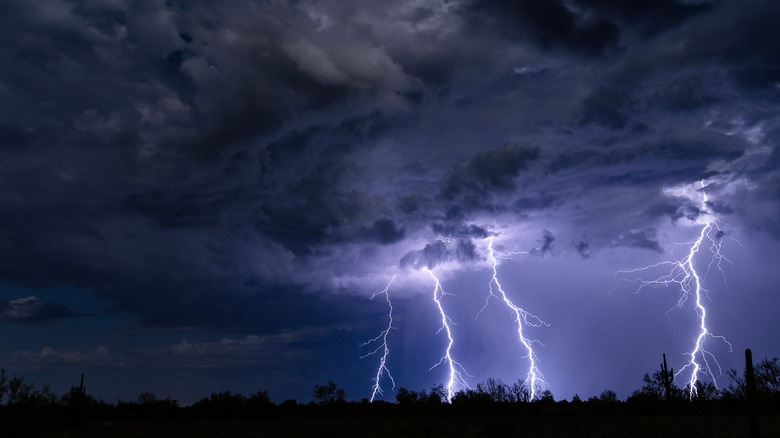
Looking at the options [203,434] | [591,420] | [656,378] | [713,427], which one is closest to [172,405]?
[203,434]

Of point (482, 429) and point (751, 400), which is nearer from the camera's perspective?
point (751, 400)

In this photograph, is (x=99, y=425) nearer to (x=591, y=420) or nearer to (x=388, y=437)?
(x=388, y=437)

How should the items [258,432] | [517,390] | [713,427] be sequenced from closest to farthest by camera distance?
[713,427]
[258,432]
[517,390]

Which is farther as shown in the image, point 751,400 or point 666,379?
point 666,379

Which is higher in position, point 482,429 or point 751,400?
point 751,400

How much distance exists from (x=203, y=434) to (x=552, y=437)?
1394 cm

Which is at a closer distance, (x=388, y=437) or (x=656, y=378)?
(x=388, y=437)

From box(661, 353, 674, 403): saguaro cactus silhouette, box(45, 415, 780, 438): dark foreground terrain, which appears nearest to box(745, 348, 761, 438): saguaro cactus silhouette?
box(45, 415, 780, 438): dark foreground terrain

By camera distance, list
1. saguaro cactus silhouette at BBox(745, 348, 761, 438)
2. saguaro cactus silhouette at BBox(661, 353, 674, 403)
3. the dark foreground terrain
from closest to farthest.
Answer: saguaro cactus silhouette at BBox(745, 348, 761, 438)
the dark foreground terrain
saguaro cactus silhouette at BBox(661, 353, 674, 403)

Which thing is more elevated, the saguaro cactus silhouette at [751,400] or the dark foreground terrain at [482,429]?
the saguaro cactus silhouette at [751,400]

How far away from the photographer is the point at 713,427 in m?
21.2

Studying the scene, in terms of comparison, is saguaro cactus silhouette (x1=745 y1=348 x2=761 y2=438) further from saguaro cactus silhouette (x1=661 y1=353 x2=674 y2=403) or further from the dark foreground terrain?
saguaro cactus silhouette (x1=661 y1=353 x2=674 y2=403)

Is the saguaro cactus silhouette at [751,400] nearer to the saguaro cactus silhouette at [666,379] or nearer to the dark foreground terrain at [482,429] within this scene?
the dark foreground terrain at [482,429]

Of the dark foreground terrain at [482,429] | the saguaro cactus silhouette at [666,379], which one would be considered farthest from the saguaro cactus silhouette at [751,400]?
the saguaro cactus silhouette at [666,379]
